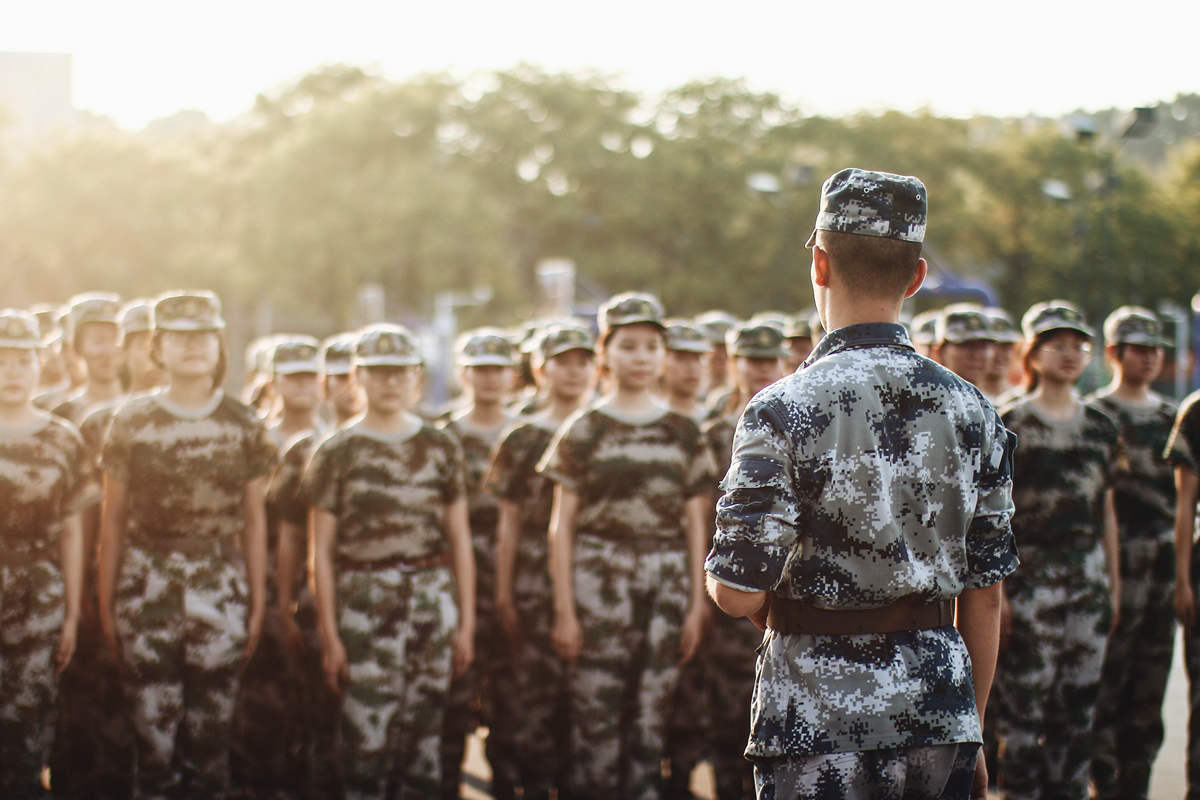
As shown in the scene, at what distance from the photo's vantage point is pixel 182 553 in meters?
5.40

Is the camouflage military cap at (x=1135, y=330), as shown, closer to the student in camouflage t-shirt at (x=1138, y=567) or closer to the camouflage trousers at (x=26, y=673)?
the student in camouflage t-shirt at (x=1138, y=567)

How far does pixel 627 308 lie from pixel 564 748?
7.46 ft

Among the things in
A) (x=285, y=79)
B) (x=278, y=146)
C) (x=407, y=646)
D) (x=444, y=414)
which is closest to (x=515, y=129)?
(x=278, y=146)

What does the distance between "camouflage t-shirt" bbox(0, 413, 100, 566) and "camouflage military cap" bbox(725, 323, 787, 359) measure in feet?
10.8

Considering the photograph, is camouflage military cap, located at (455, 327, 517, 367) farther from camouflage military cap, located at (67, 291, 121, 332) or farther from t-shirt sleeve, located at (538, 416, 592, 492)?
camouflage military cap, located at (67, 291, 121, 332)

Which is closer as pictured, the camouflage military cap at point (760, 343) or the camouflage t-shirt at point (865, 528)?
the camouflage t-shirt at point (865, 528)

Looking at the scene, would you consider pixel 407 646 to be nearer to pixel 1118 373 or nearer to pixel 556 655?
pixel 556 655

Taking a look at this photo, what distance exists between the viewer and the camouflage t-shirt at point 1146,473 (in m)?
6.40

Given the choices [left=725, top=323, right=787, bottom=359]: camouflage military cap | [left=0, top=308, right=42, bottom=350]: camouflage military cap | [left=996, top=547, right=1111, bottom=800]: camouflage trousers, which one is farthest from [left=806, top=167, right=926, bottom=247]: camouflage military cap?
[left=0, top=308, right=42, bottom=350]: camouflage military cap

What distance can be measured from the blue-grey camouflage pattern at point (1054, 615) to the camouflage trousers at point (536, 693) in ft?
7.09

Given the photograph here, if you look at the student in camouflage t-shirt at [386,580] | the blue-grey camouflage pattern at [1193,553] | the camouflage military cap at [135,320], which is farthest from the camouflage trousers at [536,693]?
the blue-grey camouflage pattern at [1193,553]

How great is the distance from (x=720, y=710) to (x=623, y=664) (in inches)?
39.1

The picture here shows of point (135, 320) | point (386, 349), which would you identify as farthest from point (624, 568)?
point (135, 320)

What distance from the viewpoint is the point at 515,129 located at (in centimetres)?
4009
